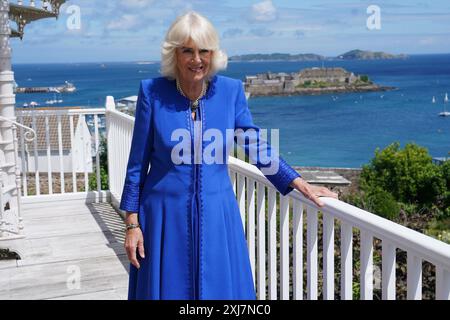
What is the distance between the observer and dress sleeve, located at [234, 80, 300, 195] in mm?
2141

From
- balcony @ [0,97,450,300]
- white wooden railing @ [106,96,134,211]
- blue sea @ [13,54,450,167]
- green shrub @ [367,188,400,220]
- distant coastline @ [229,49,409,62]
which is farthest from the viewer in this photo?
distant coastline @ [229,49,409,62]

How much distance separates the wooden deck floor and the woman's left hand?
5.78 ft

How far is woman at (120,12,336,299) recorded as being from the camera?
2.02 metres

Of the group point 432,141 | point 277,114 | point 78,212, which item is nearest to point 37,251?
point 78,212

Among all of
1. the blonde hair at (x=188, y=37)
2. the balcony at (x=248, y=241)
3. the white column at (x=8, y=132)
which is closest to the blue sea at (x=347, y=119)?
the balcony at (x=248, y=241)

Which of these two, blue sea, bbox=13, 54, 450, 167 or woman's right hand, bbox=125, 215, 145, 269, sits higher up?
woman's right hand, bbox=125, 215, 145, 269

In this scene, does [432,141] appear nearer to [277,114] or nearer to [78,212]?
[277,114]
